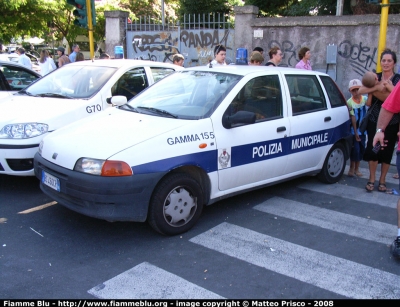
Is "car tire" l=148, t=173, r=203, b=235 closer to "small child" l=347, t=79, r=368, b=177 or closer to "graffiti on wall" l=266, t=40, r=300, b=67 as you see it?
"small child" l=347, t=79, r=368, b=177

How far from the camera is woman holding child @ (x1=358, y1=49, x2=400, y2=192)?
5.52m

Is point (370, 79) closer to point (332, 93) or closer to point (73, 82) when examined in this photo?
point (332, 93)

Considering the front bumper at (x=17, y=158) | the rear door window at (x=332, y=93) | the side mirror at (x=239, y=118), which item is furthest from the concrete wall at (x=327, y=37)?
the front bumper at (x=17, y=158)

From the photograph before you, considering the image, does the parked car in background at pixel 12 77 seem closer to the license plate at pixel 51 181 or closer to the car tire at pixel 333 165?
the license plate at pixel 51 181

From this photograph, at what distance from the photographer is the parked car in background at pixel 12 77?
285 inches

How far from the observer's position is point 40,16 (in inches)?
912

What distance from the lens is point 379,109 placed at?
231 inches

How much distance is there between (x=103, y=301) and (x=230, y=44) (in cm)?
1051

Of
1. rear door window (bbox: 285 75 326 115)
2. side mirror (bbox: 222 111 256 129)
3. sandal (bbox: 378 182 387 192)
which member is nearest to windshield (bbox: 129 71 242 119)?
side mirror (bbox: 222 111 256 129)

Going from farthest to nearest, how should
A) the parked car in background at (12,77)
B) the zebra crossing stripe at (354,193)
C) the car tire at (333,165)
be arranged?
1. the parked car in background at (12,77)
2. the car tire at (333,165)
3. the zebra crossing stripe at (354,193)

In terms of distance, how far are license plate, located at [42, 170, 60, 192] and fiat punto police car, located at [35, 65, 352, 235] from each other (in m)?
0.01

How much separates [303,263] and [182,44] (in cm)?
1053

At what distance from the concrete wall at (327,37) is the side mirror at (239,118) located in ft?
23.8

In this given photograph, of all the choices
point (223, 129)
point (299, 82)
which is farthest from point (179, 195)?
point (299, 82)
